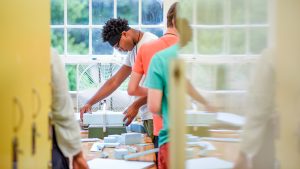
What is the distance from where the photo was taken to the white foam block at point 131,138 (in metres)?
2.87

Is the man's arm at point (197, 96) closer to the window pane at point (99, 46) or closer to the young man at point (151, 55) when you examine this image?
the young man at point (151, 55)

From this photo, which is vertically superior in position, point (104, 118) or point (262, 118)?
point (262, 118)

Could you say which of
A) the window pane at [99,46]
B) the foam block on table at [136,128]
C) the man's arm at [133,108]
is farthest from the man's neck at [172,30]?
the window pane at [99,46]

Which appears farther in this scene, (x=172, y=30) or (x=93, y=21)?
(x=93, y=21)

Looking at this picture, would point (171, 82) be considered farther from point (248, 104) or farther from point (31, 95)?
point (31, 95)

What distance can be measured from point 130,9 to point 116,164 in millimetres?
2077

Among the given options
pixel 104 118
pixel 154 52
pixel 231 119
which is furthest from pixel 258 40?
pixel 104 118

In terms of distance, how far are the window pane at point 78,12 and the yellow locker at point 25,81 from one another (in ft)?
8.54

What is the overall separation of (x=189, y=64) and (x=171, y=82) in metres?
0.18

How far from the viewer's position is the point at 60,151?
5.54 ft

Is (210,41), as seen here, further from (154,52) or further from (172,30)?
(154,52)

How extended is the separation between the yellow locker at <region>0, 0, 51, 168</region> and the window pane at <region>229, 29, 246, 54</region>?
60 centimetres

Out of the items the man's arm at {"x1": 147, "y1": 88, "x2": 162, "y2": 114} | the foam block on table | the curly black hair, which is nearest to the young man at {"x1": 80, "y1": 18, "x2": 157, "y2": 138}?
the curly black hair

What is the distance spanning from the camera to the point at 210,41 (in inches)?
60.1
